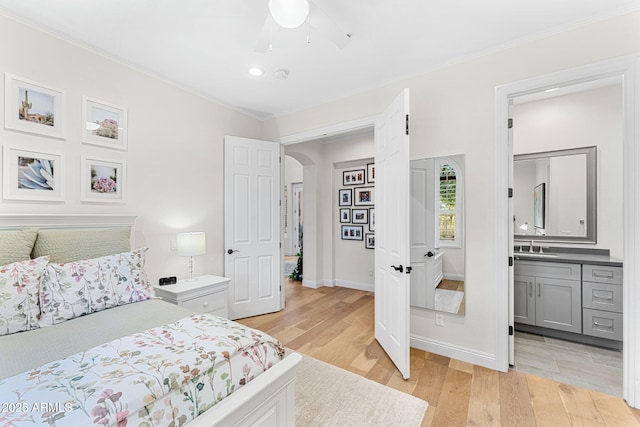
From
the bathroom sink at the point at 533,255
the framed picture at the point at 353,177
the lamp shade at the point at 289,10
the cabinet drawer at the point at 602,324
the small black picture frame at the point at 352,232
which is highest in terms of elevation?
the lamp shade at the point at 289,10

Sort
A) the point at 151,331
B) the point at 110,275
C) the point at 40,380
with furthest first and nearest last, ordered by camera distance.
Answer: the point at 110,275 < the point at 151,331 < the point at 40,380

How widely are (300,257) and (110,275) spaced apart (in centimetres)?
390

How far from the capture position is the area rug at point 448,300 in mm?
2484

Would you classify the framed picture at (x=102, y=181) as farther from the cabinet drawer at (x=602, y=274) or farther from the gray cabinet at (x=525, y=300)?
the cabinet drawer at (x=602, y=274)

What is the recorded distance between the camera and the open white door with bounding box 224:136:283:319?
3418 mm

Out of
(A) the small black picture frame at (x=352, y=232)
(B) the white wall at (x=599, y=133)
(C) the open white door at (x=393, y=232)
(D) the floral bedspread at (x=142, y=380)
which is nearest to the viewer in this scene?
(D) the floral bedspread at (x=142, y=380)

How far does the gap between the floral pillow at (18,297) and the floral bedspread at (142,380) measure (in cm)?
67

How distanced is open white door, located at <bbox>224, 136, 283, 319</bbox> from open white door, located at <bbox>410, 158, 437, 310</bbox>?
1.85 m

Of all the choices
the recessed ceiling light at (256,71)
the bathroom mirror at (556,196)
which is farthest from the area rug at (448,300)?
the recessed ceiling light at (256,71)

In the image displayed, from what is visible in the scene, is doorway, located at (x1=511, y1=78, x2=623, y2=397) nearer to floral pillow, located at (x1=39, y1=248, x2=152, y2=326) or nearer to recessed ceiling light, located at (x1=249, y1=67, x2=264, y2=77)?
recessed ceiling light, located at (x1=249, y1=67, x2=264, y2=77)

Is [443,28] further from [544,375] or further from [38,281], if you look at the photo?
[38,281]

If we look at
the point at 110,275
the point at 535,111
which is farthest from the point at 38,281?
the point at 535,111

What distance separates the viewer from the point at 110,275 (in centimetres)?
182

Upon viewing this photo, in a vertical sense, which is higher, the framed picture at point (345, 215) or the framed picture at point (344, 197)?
the framed picture at point (344, 197)
